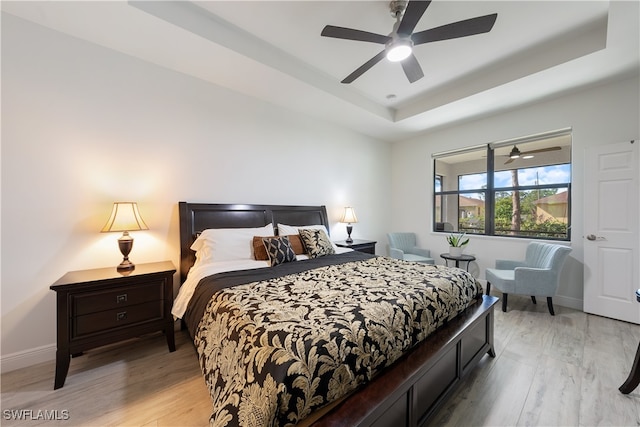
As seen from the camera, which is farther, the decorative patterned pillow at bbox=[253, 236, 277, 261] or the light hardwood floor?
the decorative patterned pillow at bbox=[253, 236, 277, 261]

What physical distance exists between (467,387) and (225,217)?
278 cm

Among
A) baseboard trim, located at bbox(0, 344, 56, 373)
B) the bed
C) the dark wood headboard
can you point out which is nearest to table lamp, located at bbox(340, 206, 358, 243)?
the dark wood headboard

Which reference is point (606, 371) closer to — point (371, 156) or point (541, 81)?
point (541, 81)

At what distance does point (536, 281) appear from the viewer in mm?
2982

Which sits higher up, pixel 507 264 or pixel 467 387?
pixel 507 264

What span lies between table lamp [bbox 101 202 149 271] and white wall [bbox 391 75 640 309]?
4.49m

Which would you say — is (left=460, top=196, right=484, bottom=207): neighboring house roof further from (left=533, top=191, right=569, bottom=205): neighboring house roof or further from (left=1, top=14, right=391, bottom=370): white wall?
(left=1, top=14, right=391, bottom=370): white wall

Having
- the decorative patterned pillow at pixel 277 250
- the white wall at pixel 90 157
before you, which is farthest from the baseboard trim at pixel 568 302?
the white wall at pixel 90 157

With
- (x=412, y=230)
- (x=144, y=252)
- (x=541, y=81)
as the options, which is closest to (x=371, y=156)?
(x=412, y=230)

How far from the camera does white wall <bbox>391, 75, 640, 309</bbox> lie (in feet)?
9.79

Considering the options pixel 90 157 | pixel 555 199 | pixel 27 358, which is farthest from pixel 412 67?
pixel 27 358

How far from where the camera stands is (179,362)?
2145 mm

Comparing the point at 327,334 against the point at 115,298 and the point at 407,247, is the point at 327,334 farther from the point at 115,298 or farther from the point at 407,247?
the point at 407,247

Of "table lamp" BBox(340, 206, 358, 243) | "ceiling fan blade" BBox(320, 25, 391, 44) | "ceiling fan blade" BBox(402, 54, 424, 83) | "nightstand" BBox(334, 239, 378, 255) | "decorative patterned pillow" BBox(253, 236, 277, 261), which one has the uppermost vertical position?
"ceiling fan blade" BBox(320, 25, 391, 44)
